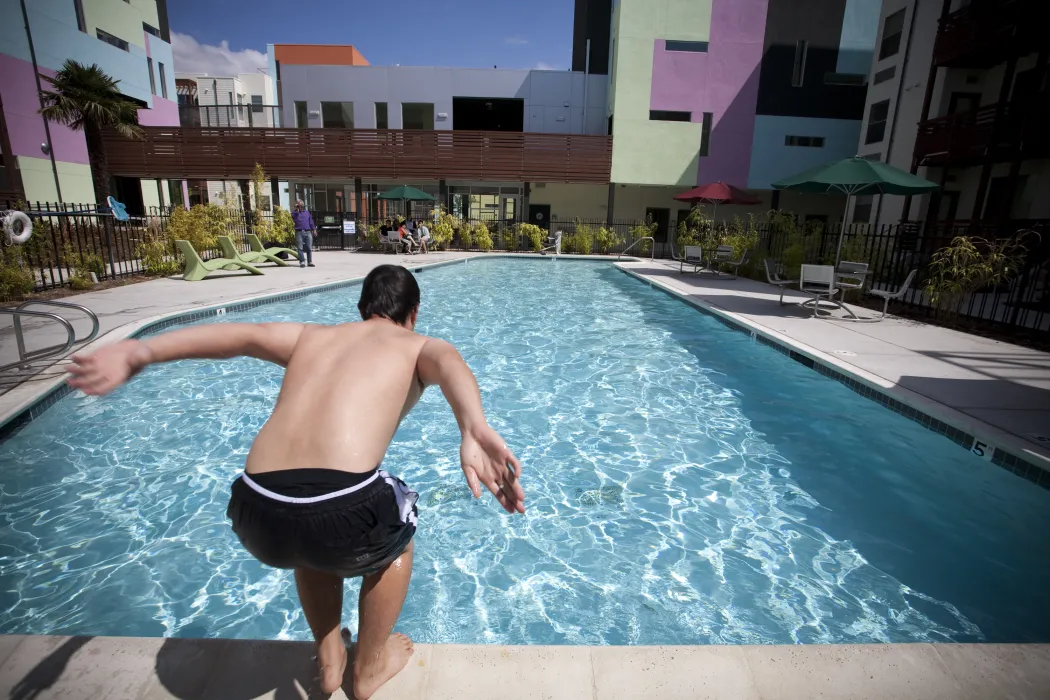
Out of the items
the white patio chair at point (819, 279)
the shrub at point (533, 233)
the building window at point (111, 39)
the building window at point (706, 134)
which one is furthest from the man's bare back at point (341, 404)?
the building window at point (111, 39)

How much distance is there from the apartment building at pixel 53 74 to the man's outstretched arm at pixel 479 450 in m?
24.1

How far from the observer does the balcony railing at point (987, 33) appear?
43.2 feet

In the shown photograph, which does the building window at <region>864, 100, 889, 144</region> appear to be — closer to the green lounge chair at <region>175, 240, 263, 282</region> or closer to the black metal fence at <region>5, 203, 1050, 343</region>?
the black metal fence at <region>5, 203, 1050, 343</region>

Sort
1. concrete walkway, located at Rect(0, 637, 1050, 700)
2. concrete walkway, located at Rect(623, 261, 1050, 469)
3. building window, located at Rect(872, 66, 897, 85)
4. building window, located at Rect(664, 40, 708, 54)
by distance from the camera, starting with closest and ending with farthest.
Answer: concrete walkway, located at Rect(0, 637, 1050, 700)
concrete walkway, located at Rect(623, 261, 1050, 469)
building window, located at Rect(872, 66, 897, 85)
building window, located at Rect(664, 40, 708, 54)

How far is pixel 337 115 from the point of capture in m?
27.8

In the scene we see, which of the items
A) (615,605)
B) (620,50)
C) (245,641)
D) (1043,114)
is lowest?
(615,605)

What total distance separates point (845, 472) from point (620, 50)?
24.0 meters

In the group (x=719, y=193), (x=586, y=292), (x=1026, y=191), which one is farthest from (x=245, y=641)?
(x=1026, y=191)

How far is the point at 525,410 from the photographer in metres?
6.07

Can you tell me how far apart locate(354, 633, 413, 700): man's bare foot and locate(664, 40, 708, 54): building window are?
2764cm

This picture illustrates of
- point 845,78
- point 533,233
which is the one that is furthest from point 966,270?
point 845,78

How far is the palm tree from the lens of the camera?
19.4m

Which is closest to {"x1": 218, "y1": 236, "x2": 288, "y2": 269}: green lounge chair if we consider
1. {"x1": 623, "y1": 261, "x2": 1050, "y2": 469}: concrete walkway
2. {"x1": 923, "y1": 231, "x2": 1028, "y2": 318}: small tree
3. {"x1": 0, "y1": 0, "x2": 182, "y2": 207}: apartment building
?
{"x1": 0, "y1": 0, "x2": 182, "y2": 207}: apartment building

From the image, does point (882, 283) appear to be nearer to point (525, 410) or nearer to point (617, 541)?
point (525, 410)
